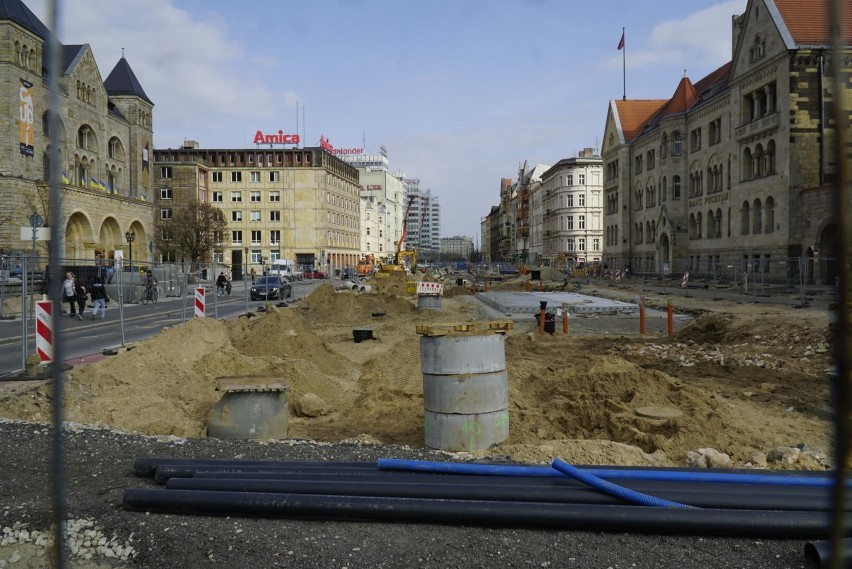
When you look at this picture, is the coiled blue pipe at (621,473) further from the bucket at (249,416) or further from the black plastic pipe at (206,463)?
the bucket at (249,416)

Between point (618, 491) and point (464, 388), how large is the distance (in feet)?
9.29

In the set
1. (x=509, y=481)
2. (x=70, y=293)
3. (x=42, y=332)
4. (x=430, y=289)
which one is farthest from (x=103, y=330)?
(x=509, y=481)

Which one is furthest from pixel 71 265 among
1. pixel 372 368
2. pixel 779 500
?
pixel 779 500

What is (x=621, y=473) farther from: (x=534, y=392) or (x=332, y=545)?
Result: (x=534, y=392)

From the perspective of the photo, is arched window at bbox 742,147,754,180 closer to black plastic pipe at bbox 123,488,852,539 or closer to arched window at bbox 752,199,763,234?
arched window at bbox 752,199,763,234

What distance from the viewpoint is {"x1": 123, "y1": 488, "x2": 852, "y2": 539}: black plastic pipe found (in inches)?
185

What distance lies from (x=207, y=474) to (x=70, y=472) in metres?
1.54

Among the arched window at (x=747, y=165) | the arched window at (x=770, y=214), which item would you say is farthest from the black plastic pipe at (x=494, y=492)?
the arched window at (x=747, y=165)

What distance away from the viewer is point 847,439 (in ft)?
4.77

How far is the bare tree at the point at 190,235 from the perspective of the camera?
63719 mm

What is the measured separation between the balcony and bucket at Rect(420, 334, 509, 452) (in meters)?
38.1

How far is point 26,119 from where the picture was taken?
142 ft

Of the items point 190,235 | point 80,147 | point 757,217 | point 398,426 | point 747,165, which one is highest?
point 80,147

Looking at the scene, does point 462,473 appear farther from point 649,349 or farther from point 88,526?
point 649,349
